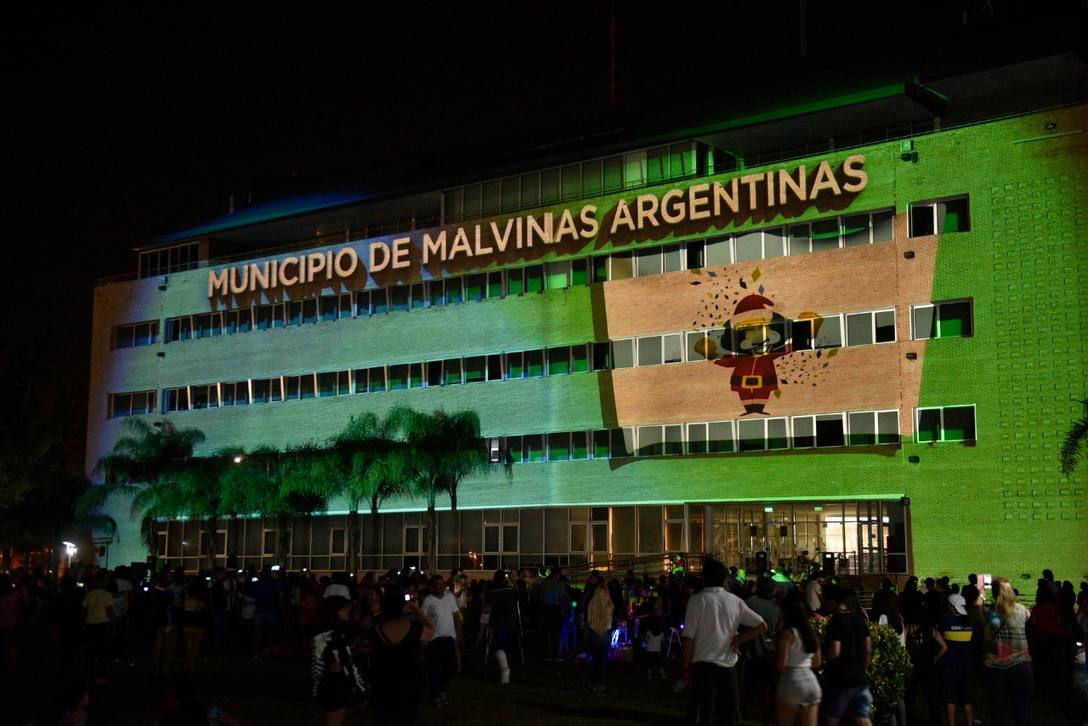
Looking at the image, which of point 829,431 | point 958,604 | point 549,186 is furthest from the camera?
point 549,186

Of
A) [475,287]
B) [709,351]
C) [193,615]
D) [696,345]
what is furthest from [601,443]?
[193,615]

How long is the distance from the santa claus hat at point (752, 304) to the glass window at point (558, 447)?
8.71 meters

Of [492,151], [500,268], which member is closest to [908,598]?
[500,268]

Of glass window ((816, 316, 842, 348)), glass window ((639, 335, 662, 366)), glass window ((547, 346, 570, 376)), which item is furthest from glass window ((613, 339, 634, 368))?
glass window ((816, 316, 842, 348))

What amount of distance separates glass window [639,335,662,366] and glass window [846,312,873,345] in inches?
288

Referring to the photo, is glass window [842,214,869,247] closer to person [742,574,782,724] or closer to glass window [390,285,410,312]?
glass window [390,285,410,312]

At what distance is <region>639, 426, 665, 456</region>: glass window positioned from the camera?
4772 centimetres

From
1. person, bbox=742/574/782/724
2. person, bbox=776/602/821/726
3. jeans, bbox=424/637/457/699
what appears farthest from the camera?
jeans, bbox=424/637/457/699

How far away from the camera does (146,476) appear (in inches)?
2276

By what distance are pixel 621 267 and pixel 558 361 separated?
4.52 m

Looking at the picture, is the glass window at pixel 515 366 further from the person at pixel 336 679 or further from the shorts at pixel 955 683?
the person at pixel 336 679

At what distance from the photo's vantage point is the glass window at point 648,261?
48281 mm

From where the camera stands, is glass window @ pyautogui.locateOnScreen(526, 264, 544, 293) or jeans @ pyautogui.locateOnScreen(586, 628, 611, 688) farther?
glass window @ pyautogui.locateOnScreen(526, 264, 544, 293)

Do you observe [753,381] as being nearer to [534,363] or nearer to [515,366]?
[534,363]
